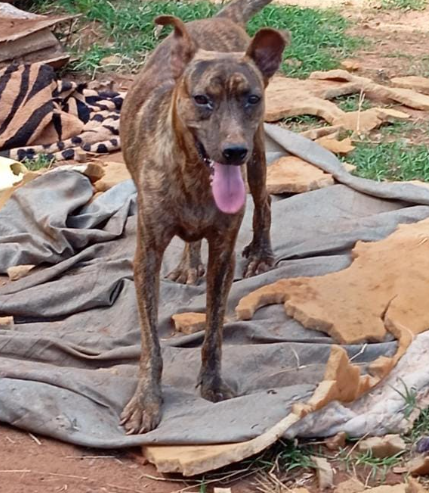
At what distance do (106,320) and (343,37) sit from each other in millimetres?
5408

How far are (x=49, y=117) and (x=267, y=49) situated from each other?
389 centimetres

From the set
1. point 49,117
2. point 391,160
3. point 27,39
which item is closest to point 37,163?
point 49,117

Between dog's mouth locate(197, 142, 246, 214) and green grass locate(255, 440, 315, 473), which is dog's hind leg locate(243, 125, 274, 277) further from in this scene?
green grass locate(255, 440, 315, 473)

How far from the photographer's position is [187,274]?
231 inches

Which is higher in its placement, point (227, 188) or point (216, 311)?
point (227, 188)

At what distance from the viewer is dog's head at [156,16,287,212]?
4113 mm

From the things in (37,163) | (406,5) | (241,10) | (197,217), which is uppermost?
(241,10)

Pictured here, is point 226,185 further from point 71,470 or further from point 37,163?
point 37,163

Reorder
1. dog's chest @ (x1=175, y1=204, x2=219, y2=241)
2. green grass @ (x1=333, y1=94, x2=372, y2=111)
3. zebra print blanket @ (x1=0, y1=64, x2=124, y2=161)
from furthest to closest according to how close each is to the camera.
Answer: green grass @ (x1=333, y1=94, x2=372, y2=111), zebra print blanket @ (x1=0, y1=64, x2=124, y2=161), dog's chest @ (x1=175, y1=204, x2=219, y2=241)

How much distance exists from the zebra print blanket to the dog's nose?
3.78 m

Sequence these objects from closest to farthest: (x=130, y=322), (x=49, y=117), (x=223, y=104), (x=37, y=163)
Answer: (x=223, y=104) → (x=130, y=322) → (x=37, y=163) → (x=49, y=117)

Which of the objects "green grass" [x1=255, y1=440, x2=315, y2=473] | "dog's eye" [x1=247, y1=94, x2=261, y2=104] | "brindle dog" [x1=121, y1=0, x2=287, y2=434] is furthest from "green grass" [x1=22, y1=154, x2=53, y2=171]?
"green grass" [x1=255, y1=440, x2=315, y2=473]

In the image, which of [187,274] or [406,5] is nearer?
[187,274]

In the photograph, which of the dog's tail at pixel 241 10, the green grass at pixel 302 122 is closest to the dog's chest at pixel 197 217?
the dog's tail at pixel 241 10
